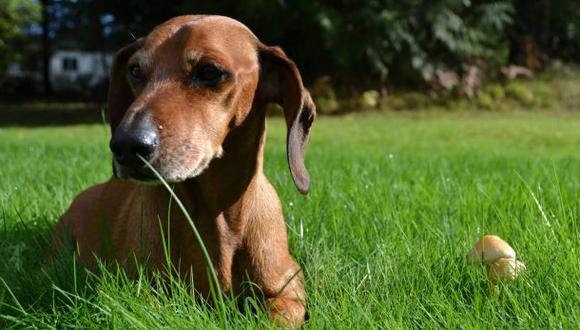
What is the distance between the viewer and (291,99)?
2648mm

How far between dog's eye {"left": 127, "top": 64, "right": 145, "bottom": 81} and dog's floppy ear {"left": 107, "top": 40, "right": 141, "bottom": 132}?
0.26 m

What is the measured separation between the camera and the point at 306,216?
3.39 m

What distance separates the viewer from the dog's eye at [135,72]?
2.50 metres

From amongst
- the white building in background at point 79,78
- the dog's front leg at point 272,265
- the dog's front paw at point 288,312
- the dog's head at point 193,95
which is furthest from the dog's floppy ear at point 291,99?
→ the white building in background at point 79,78

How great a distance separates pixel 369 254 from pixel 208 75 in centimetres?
99

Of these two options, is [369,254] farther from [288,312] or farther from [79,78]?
[79,78]

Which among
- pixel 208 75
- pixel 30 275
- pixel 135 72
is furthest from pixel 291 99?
pixel 30 275

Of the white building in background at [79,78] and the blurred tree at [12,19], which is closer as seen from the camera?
the blurred tree at [12,19]

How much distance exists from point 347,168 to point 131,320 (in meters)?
Result: 3.11

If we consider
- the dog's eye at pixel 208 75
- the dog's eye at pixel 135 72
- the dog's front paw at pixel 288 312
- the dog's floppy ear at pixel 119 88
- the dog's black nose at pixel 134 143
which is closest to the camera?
the dog's black nose at pixel 134 143

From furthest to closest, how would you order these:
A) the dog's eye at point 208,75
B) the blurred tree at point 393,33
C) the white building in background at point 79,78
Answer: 1. the white building in background at point 79,78
2. the blurred tree at point 393,33
3. the dog's eye at point 208,75

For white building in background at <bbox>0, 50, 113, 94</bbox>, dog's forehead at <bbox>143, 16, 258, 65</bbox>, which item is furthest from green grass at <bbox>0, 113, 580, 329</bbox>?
white building in background at <bbox>0, 50, 113, 94</bbox>


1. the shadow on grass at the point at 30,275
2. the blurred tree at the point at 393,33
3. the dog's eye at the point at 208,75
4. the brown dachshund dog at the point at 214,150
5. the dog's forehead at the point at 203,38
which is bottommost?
the blurred tree at the point at 393,33

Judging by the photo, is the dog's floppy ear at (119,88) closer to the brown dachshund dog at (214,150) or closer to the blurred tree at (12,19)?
the brown dachshund dog at (214,150)
